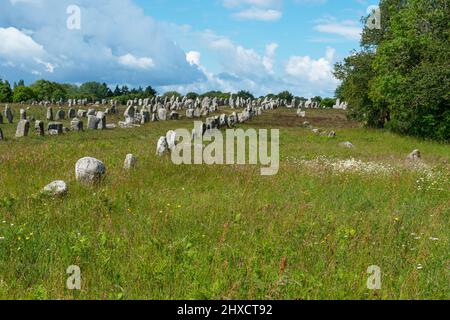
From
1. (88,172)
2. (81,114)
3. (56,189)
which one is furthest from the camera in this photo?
(81,114)

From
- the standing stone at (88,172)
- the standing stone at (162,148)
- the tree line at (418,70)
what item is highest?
the tree line at (418,70)

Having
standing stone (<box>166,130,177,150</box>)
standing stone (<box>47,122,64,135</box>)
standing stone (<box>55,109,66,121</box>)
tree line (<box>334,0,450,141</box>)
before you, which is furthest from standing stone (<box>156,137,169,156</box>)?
standing stone (<box>55,109,66,121</box>)

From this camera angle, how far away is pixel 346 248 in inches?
275

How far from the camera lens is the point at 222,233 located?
7648 mm

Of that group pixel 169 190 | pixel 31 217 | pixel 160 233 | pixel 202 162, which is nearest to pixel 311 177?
pixel 202 162

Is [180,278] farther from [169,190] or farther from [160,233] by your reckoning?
[169,190]

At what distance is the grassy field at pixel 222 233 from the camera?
5.61 meters

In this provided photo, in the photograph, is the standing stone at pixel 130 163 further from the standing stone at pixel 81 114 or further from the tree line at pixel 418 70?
the standing stone at pixel 81 114

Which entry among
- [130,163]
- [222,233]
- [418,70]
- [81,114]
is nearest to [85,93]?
[81,114]

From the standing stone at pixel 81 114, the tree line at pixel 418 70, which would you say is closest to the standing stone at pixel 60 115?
the standing stone at pixel 81 114

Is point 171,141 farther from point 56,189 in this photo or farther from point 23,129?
point 23,129
